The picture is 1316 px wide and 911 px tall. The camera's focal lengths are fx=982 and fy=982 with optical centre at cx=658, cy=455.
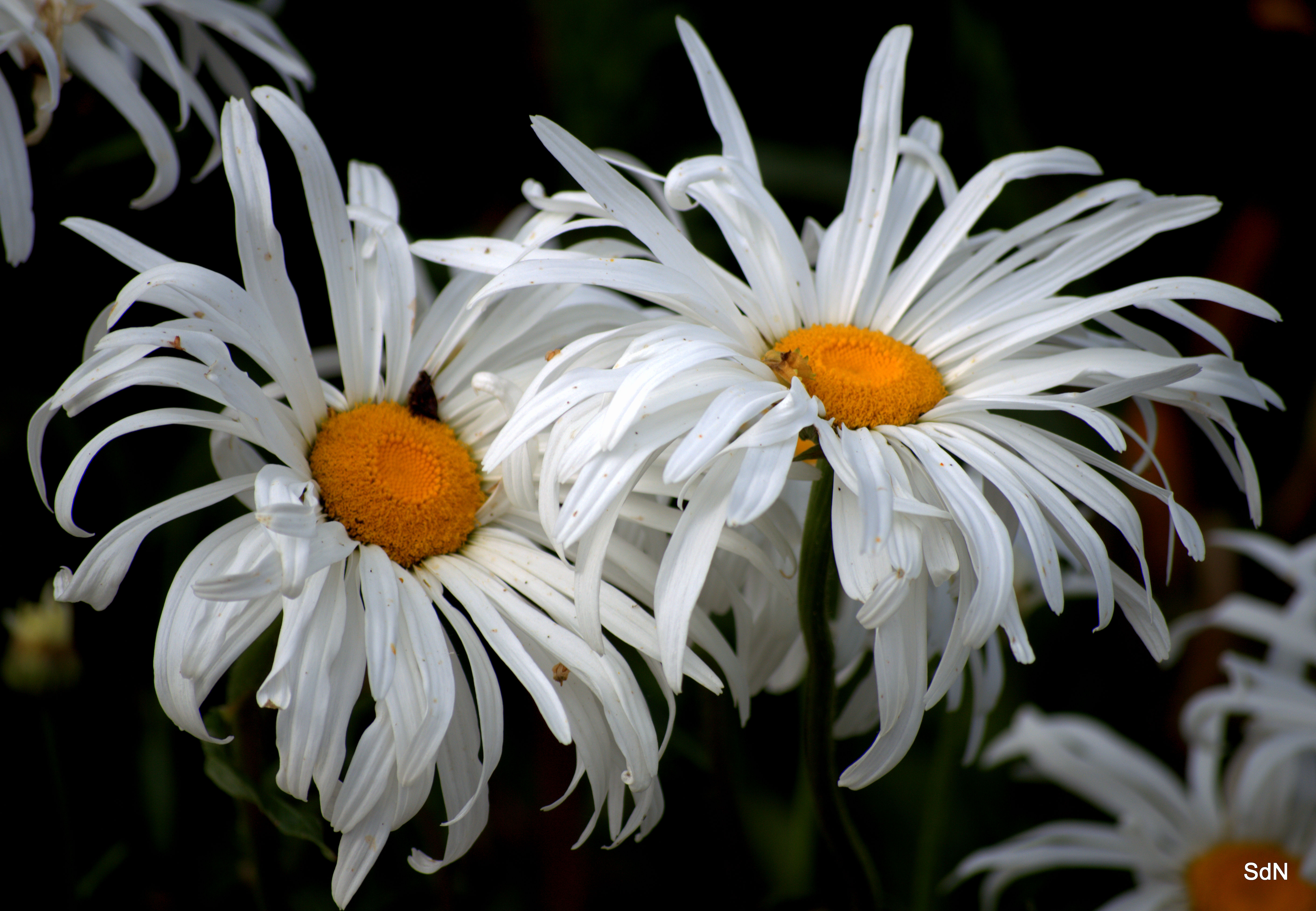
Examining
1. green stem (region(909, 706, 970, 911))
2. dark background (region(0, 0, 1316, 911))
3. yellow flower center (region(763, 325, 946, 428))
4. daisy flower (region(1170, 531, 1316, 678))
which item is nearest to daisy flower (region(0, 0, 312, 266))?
dark background (region(0, 0, 1316, 911))

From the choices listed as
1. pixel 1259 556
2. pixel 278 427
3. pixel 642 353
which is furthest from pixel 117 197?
pixel 1259 556

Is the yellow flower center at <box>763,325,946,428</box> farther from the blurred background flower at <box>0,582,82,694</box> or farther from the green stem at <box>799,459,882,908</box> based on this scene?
the blurred background flower at <box>0,582,82,694</box>

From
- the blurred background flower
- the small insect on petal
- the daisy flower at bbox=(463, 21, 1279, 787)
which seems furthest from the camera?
the blurred background flower

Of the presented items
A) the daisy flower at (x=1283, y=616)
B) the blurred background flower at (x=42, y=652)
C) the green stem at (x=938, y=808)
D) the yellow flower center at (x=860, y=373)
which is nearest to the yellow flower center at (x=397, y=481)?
the yellow flower center at (x=860, y=373)

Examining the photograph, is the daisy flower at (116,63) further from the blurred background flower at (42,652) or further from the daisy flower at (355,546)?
the blurred background flower at (42,652)

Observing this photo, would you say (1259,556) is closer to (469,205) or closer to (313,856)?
(313,856)

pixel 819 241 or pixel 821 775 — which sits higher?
pixel 819 241
